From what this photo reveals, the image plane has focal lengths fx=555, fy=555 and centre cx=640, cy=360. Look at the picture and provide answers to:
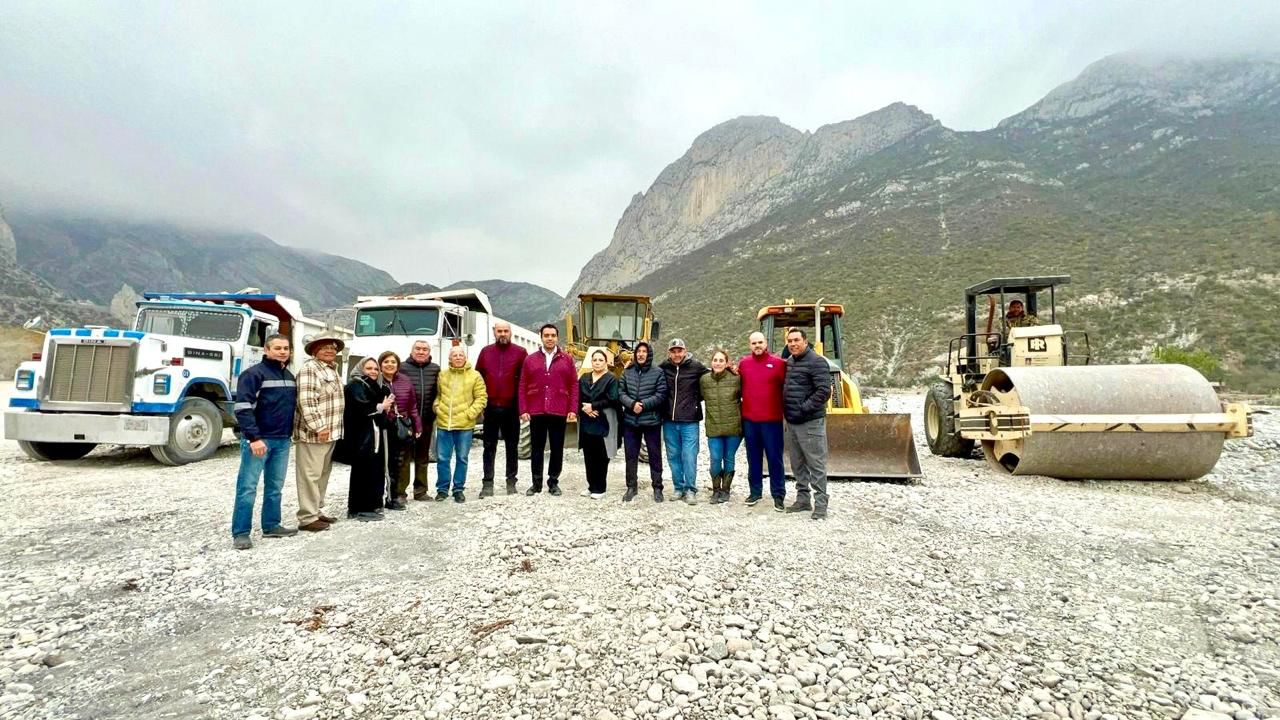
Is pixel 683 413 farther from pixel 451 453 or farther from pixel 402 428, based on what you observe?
pixel 402 428

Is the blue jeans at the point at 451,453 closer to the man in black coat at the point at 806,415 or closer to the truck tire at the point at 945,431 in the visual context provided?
the man in black coat at the point at 806,415

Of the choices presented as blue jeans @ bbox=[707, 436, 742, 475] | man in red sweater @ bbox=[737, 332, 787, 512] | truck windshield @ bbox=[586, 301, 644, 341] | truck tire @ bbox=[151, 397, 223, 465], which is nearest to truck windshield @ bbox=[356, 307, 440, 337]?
truck tire @ bbox=[151, 397, 223, 465]

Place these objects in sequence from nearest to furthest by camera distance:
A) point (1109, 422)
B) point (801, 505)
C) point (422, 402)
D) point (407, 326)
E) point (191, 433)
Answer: point (801, 505)
point (422, 402)
point (1109, 422)
point (191, 433)
point (407, 326)

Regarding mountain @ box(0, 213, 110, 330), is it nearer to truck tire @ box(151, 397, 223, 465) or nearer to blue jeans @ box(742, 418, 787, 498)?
truck tire @ box(151, 397, 223, 465)

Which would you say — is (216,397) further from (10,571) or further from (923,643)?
(923,643)

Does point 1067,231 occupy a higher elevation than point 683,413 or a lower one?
higher

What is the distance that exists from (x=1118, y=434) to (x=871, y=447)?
2695 millimetres

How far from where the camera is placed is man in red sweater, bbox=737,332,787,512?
220 inches

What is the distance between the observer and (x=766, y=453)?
18.5 ft

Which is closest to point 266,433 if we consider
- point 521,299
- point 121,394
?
point 121,394

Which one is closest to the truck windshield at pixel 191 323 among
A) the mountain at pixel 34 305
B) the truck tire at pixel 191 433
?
the truck tire at pixel 191 433

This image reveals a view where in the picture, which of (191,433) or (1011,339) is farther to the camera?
(1011,339)

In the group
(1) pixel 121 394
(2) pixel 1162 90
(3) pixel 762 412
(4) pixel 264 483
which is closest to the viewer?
(4) pixel 264 483

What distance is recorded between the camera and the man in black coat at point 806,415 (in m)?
5.16
